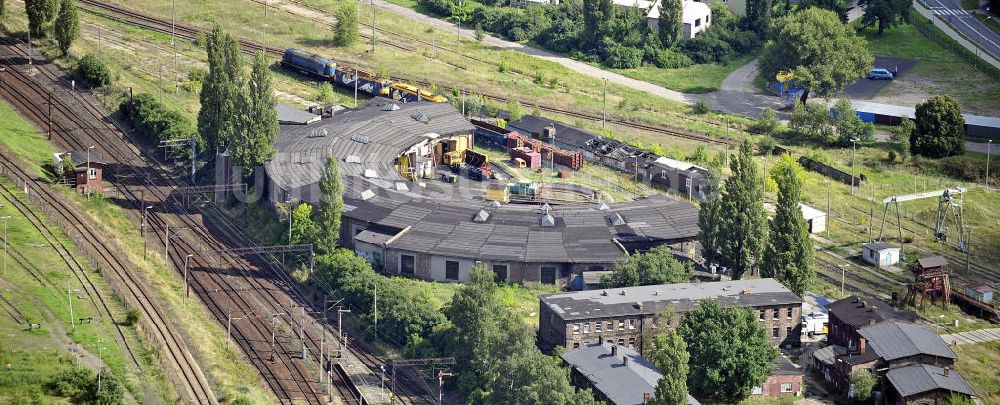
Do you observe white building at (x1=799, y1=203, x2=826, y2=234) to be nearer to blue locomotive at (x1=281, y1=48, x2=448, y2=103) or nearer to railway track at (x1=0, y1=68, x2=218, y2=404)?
blue locomotive at (x1=281, y1=48, x2=448, y2=103)

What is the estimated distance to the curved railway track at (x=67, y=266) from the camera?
12688 centimetres

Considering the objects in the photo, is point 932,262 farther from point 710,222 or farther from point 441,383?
point 441,383

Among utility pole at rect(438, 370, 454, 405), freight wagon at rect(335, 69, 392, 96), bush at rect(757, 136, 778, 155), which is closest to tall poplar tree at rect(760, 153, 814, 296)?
utility pole at rect(438, 370, 454, 405)

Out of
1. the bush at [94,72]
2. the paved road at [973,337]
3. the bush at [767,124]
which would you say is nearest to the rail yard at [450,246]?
the bush at [94,72]

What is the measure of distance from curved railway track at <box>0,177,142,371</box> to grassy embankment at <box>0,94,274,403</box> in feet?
9.03

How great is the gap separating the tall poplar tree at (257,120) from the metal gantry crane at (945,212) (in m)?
63.3

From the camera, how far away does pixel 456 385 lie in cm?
12838

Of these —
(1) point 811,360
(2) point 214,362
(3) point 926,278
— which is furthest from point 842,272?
(2) point 214,362


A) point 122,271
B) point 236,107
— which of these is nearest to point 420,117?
point 236,107

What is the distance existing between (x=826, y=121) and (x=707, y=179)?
50.8 m

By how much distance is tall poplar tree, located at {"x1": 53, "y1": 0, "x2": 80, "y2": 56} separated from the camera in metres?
186

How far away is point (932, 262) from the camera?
147 m

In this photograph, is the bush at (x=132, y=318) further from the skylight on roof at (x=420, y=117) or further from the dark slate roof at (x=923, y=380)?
the dark slate roof at (x=923, y=380)

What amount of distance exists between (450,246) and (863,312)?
37.6 m
